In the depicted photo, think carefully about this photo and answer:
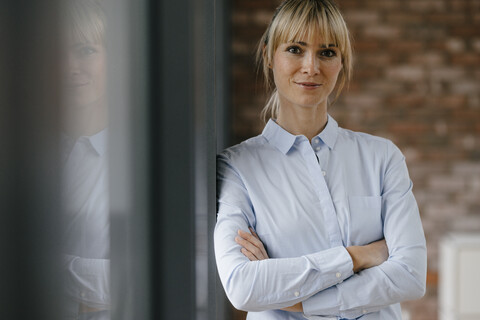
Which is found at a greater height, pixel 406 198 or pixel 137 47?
pixel 137 47

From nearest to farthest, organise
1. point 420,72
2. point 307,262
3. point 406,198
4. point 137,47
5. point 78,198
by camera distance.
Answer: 1. point 78,198
2. point 137,47
3. point 307,262
4. point 406,198
5. point 420,72

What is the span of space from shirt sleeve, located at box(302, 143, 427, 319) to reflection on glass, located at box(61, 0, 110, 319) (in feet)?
1.95

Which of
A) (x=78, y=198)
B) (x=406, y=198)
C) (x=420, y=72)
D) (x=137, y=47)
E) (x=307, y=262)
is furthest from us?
(x=420, y=72)

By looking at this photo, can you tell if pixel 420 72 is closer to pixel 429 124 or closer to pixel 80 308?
pixel 429 124

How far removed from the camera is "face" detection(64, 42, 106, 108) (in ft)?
2.19

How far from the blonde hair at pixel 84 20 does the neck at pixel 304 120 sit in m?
0.70

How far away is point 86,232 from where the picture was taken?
0.75 meters

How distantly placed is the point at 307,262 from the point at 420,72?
3.31m

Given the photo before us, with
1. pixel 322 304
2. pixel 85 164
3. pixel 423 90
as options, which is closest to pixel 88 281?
pixel 85 164

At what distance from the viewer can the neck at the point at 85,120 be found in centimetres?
66

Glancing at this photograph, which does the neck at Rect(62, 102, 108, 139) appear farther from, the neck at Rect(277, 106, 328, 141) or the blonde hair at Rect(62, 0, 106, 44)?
the neck at Rect(277, 106, 328, 141)

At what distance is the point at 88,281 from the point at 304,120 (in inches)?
33.5

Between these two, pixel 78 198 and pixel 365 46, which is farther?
pixel 365 46

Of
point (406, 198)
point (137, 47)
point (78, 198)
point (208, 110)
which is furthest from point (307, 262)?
point (78, 198)
